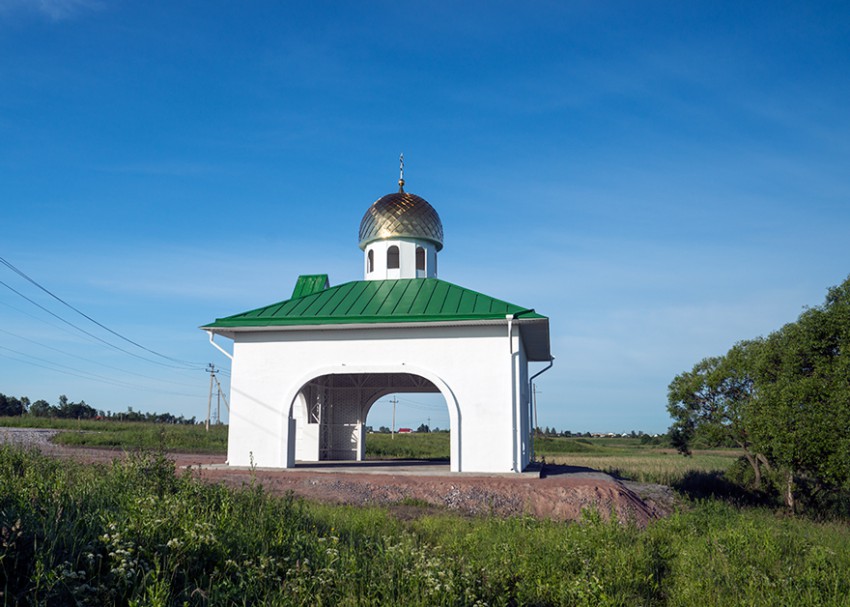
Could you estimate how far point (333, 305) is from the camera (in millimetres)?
17281

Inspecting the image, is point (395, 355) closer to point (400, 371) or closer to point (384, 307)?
point (400, 371)

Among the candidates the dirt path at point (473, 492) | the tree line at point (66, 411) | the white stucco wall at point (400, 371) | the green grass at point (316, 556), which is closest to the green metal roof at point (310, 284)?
the white stucco wall at point (400, 371)

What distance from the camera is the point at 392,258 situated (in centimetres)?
2038

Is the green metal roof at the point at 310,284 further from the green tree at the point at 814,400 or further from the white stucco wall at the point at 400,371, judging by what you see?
the green tree at the point at 814,400

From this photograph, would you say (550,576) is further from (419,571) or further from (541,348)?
(541,348)

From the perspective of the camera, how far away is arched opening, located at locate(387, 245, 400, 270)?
66.5ft

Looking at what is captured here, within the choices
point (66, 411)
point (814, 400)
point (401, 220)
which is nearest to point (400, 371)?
point (401, 220)

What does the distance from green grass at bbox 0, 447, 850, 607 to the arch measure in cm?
477

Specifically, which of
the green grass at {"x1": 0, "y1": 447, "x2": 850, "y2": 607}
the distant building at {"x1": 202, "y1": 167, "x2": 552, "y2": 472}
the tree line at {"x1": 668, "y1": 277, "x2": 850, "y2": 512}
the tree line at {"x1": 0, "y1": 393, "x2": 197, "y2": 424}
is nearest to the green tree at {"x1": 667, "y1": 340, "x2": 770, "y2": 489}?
the tree line at {"x1": 668, "y1": 277, "x2": 850, "y2": 512}

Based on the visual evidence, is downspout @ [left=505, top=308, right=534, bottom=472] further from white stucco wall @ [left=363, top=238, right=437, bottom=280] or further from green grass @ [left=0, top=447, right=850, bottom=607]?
white stucco wall @ [left=363, top=238, right=437, bottom=280]

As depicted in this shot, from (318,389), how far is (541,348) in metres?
7.09

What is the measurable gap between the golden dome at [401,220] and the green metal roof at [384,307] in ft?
6.34

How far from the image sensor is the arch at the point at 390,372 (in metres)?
15.4

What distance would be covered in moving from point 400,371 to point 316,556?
9597 mm
